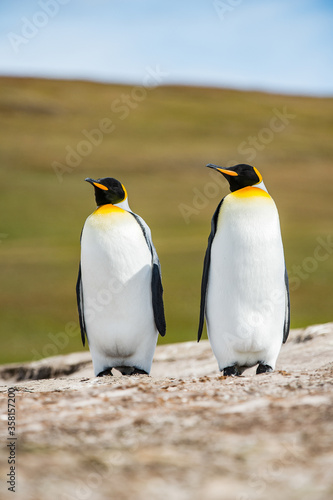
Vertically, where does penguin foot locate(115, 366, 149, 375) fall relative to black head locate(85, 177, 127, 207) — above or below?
below

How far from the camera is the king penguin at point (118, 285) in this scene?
19.2 feet

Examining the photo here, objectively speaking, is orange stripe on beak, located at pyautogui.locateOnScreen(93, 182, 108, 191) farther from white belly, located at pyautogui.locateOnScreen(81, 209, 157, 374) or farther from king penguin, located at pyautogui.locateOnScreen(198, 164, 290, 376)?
king penguin, located at pyautogui.locateOnScreen(198, 164, 290, 376)

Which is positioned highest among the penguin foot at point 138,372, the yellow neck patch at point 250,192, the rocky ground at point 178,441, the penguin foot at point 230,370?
the yellow neck patch at point 250,192

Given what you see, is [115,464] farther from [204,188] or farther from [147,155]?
[147,155]

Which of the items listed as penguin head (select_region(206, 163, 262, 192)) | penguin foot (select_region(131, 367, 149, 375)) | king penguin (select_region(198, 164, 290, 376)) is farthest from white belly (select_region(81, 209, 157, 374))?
penguin head (select_region(206, 163, 262, 192))

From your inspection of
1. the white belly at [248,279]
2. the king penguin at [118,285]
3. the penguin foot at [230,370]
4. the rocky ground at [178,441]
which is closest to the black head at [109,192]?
the king penguin at [118,285]

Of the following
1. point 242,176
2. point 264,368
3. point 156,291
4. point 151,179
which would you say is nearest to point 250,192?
point 242,176

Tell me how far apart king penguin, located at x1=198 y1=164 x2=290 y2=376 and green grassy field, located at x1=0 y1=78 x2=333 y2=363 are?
7.02 m

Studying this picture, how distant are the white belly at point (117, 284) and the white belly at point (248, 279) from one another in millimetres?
728

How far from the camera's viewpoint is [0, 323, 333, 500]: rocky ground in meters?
2.60

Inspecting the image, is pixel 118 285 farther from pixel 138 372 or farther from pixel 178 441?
pixel 178 441

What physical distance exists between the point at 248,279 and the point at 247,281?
0.02m

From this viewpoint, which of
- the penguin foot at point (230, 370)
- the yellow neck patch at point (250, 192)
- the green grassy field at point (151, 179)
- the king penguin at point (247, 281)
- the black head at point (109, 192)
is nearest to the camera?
the king penguin at point (247, 281)

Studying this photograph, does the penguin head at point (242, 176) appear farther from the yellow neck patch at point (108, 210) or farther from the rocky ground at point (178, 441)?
the rocky ground at point (178, 441)
